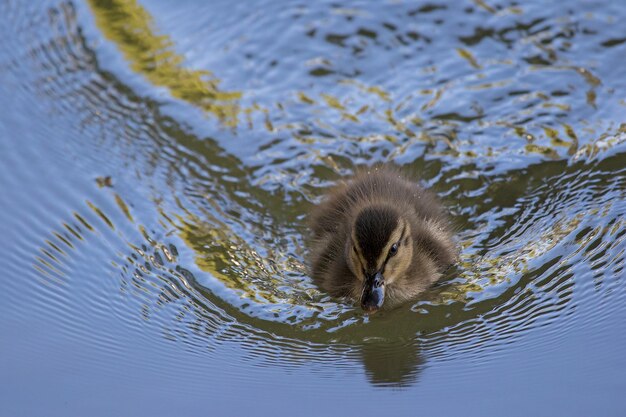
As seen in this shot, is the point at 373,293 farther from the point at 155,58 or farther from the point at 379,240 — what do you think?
the point at 155,58

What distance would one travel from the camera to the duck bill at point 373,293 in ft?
15.6

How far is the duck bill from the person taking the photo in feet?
15.6

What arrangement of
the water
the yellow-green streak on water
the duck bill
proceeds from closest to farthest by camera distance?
the water → the duck bill → the yellow-green streak on water

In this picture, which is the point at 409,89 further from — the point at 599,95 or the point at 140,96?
the point at 140,96

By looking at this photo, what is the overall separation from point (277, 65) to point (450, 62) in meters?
1.22

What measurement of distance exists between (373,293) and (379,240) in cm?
25

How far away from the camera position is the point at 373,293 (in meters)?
4.80

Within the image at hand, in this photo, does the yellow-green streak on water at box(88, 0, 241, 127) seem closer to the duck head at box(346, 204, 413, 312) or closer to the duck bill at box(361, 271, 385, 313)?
the duck head at box(346, 204, 413, 312)

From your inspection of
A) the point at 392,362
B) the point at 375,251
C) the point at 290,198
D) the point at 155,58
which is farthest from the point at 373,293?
the point at 155,58

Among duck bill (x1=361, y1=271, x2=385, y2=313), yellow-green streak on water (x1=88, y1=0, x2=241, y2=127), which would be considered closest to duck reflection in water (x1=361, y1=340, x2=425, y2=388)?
duck bill (x1=361, y1=271, x2=385, y2=313)

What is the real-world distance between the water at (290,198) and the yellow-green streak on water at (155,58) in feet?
0.06

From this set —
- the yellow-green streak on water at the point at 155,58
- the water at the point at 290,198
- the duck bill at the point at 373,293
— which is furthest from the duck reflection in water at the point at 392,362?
the yellow-green streak on water at the point at 155,58

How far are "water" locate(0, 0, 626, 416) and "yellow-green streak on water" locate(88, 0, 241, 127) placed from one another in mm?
19

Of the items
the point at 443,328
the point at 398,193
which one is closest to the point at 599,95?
the point at 398,193
